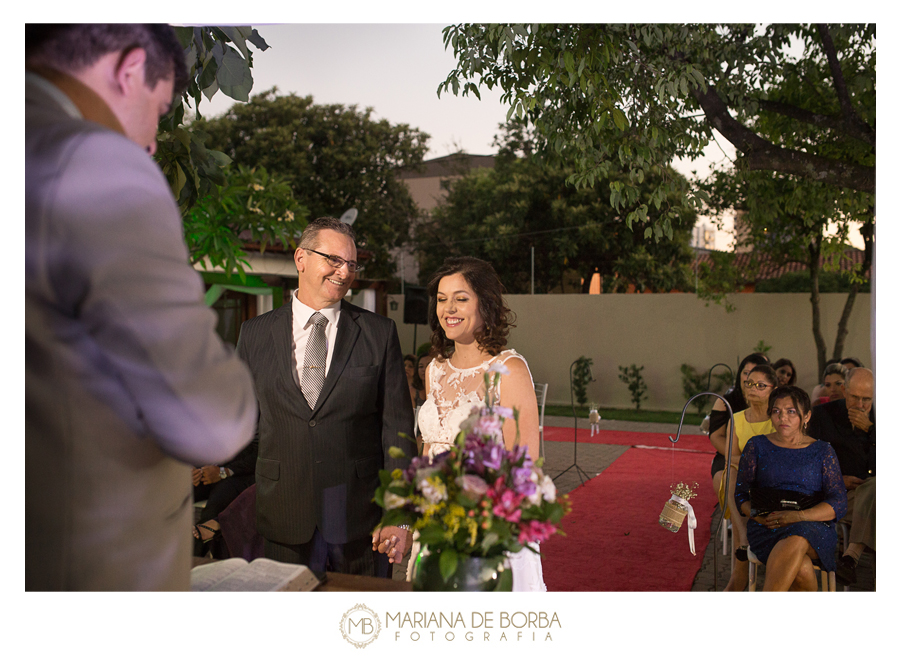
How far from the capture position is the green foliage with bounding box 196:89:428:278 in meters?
17.7

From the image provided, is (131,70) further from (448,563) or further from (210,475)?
(210,475)

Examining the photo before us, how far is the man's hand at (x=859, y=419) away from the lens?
4.13 meters

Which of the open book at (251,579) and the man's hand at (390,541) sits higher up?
the open book at (251,579)

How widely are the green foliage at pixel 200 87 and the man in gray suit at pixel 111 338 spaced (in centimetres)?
79

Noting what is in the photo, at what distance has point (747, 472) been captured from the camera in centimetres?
373

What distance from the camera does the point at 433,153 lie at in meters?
21.0

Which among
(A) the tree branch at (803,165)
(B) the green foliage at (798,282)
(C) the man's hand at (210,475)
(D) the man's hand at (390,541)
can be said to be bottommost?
(C) the man's hand at (210,475)

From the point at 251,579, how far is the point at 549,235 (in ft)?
56.3

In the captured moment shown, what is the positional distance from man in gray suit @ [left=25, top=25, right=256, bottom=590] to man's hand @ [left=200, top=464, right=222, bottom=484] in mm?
2392

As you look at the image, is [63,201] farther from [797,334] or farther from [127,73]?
[797,334]
